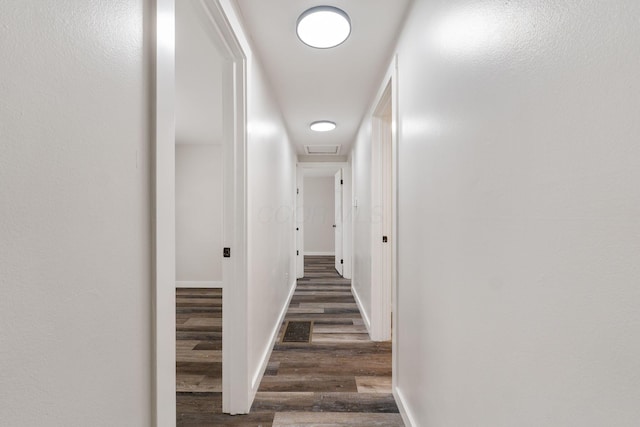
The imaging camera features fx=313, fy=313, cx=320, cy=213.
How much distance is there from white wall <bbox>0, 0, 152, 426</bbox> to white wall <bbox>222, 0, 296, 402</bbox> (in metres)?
0.99

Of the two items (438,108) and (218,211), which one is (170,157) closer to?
(438,108)

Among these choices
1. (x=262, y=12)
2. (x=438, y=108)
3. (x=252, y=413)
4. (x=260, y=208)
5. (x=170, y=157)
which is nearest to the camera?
(x=170, y=157)

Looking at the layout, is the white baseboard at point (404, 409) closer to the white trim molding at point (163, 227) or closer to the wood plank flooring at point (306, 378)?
the wood plank flooring at point (306, 378)

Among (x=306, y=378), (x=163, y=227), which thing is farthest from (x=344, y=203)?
(x=163, y=227)

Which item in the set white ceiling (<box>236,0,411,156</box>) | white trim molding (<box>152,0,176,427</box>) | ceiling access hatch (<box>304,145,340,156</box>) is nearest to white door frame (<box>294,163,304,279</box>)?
ceiling access hatch (<box>304,145,340,156</box>)

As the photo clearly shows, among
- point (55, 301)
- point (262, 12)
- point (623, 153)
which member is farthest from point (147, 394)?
point (262, 12)

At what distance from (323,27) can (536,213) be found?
1.57m

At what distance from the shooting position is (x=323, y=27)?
1763 mm

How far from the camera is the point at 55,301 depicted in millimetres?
545

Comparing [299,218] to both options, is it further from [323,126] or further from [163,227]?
[163,227]

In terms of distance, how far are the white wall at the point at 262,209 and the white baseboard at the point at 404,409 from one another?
896mm

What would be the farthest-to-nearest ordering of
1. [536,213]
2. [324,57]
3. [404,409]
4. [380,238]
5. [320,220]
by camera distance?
[320,220]
[380,238]
[324,57]
[404,409]
[536,213]

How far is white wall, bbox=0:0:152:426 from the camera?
48 centimetres

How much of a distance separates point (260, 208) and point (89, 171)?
5.50ft
